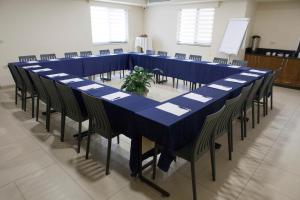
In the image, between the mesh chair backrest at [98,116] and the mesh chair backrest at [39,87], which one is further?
the mesh chair backrest at [39,87]

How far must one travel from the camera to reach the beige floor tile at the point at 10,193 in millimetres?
1924

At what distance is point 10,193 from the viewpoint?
197 cm

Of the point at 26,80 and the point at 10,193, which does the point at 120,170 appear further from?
the point at 26,80

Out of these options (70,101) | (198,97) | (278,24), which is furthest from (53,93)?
(278,24)

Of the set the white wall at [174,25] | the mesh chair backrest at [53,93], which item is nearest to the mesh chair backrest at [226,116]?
the mesh chair backrest at [53,93]

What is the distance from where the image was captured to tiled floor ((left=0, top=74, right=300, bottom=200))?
200cm

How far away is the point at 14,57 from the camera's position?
17.8ft

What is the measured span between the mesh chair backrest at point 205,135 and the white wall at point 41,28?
5588 millimetres

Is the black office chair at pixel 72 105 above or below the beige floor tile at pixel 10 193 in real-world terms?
above

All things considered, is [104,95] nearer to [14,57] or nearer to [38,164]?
[38,164]

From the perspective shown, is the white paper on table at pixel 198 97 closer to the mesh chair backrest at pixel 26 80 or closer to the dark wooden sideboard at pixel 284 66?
the mesh chair backrest at pixel 26 80

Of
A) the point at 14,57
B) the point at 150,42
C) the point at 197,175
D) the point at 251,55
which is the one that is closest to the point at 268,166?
the point at 197,175

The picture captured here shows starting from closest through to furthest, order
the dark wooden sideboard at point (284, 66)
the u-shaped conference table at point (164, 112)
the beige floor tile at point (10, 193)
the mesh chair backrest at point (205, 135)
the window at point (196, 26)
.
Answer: the mesh chair backrest at point (205, 135)
the u-shaped conference table at point (164, 112)
the beige floor tile at point (10, 193)
the dark wooden sideboard at point (284, 66)
the window at point (196, 26)

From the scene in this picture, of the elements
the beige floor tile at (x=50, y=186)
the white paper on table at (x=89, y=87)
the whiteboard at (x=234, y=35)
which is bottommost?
the beige floor tile at (x=50, y=186)
